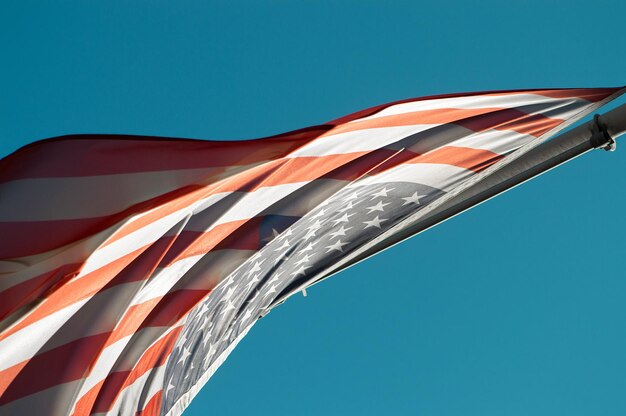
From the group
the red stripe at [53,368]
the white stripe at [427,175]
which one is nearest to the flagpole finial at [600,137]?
the white stripe at [427,175]

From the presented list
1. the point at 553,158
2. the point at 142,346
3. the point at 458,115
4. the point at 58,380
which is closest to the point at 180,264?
the point at 142,346

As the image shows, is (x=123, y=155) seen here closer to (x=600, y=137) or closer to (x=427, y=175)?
(x=427, y=175)

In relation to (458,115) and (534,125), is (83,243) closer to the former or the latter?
(458,115)

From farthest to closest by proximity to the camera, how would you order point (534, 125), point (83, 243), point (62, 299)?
point (534, 125) → point (62, 299) → point (83, 243)

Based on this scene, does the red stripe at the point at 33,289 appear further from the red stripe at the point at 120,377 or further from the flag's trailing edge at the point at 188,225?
the red stripe at the point at 120,377

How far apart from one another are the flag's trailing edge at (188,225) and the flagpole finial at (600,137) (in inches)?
9.0

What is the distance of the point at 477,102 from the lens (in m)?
8.95

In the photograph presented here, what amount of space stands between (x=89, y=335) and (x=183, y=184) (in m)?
1.36

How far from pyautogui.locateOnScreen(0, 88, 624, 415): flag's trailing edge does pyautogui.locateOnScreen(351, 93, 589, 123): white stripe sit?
0.05 ft

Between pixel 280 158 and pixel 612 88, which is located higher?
pixel 612 88

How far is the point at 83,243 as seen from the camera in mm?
6555

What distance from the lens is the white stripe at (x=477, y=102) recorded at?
8.55m

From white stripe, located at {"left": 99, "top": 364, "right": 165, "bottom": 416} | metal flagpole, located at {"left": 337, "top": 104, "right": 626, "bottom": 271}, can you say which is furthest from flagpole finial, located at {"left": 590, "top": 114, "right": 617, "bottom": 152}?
white stripe, located at {"left": 99, "top": 364, "right": 165, "bottom": 416}

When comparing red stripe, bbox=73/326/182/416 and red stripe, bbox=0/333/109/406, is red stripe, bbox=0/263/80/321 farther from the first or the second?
red stripe, bbox=73/326/182/416
